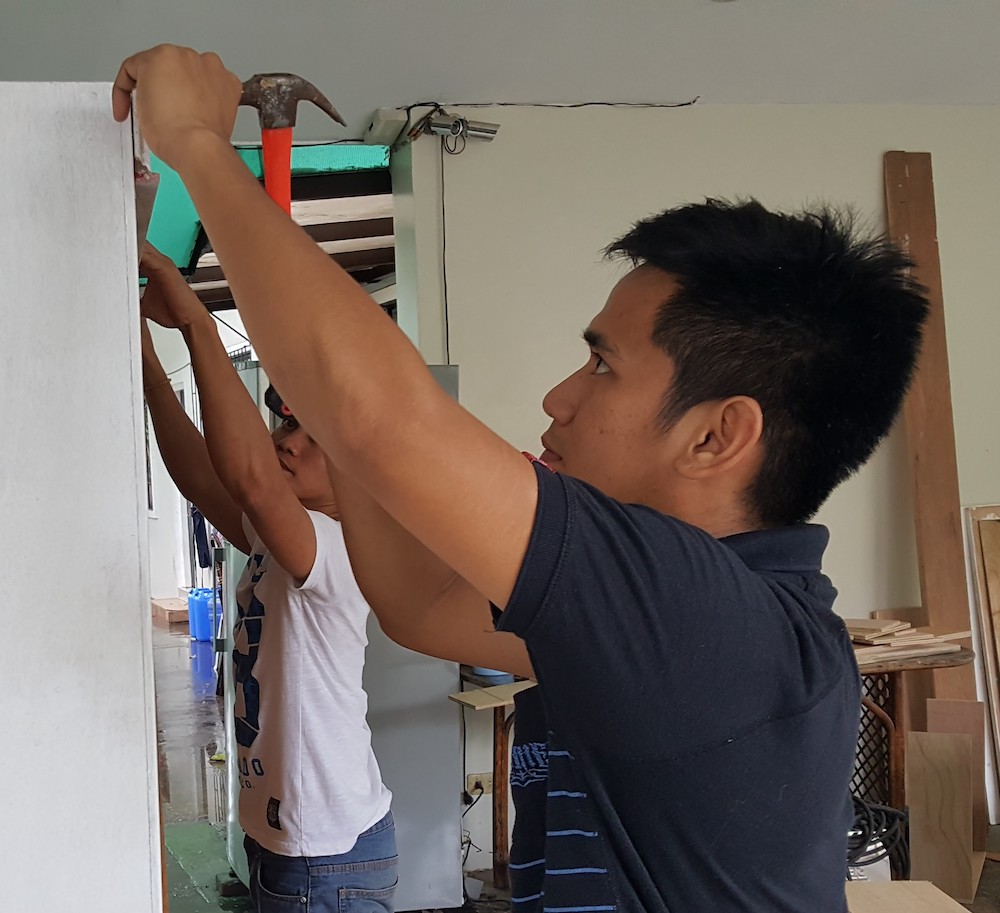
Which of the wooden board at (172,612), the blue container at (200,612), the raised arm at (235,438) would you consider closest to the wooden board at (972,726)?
the raised arm at (235,438)

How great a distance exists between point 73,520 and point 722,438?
54cm

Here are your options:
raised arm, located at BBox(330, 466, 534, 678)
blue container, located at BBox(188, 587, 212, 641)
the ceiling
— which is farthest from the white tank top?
blue container, located at BBox(188, 587, 212, 641)

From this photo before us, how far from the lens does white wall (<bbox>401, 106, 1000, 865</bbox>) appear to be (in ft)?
12.1

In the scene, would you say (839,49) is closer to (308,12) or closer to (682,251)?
(308,12)

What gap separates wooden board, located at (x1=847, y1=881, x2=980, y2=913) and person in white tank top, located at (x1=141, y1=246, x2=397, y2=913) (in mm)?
876

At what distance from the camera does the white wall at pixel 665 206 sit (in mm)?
3701

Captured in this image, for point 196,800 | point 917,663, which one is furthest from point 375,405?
point 196,800

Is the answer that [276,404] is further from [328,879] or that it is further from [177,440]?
[328,879]

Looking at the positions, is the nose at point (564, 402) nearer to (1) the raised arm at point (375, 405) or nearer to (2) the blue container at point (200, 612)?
(1) the raised arm at point (375, 405)

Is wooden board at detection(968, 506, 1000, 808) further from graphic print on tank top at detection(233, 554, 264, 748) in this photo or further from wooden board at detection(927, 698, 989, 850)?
graphic print on tank top at detection(233, 554, 264, 748)

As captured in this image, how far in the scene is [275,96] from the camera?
930 millimetres

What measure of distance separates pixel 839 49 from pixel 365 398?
3459 mm

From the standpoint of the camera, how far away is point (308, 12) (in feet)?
9.68

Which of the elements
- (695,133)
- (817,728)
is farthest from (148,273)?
(695,133)
